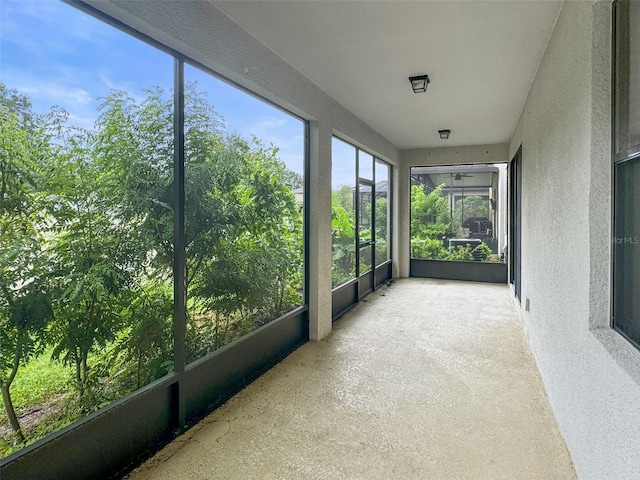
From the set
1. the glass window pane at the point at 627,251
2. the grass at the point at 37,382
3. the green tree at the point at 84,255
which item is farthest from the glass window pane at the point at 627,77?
the grass at the point at 37,382

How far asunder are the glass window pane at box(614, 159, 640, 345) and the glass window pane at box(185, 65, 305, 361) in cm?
225

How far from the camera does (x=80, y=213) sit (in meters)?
1.78

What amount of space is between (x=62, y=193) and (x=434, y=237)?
270 inches

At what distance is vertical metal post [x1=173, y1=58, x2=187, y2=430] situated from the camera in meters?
2.26

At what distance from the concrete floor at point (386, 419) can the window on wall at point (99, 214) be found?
21.8 inches

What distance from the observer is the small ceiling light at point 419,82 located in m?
3.47

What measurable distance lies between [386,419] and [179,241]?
1.75 metres

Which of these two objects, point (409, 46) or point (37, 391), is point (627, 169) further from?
point (37, 391)

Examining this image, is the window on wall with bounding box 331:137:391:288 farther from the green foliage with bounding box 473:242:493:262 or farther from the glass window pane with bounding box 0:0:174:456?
the glass window pane with bounding box 0:0:174:456

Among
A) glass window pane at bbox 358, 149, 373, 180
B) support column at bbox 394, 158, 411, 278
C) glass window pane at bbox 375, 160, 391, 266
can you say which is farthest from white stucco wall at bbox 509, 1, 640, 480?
support column at bbox 394, 158, 411, 278

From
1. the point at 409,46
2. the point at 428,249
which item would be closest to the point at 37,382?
→ the point at 409,46

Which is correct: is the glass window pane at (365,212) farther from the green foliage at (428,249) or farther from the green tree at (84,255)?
the green tree at (84,255)

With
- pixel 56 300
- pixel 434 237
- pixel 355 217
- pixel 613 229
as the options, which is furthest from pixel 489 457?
pixel 434 237

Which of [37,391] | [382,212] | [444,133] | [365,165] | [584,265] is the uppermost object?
[444,133]
